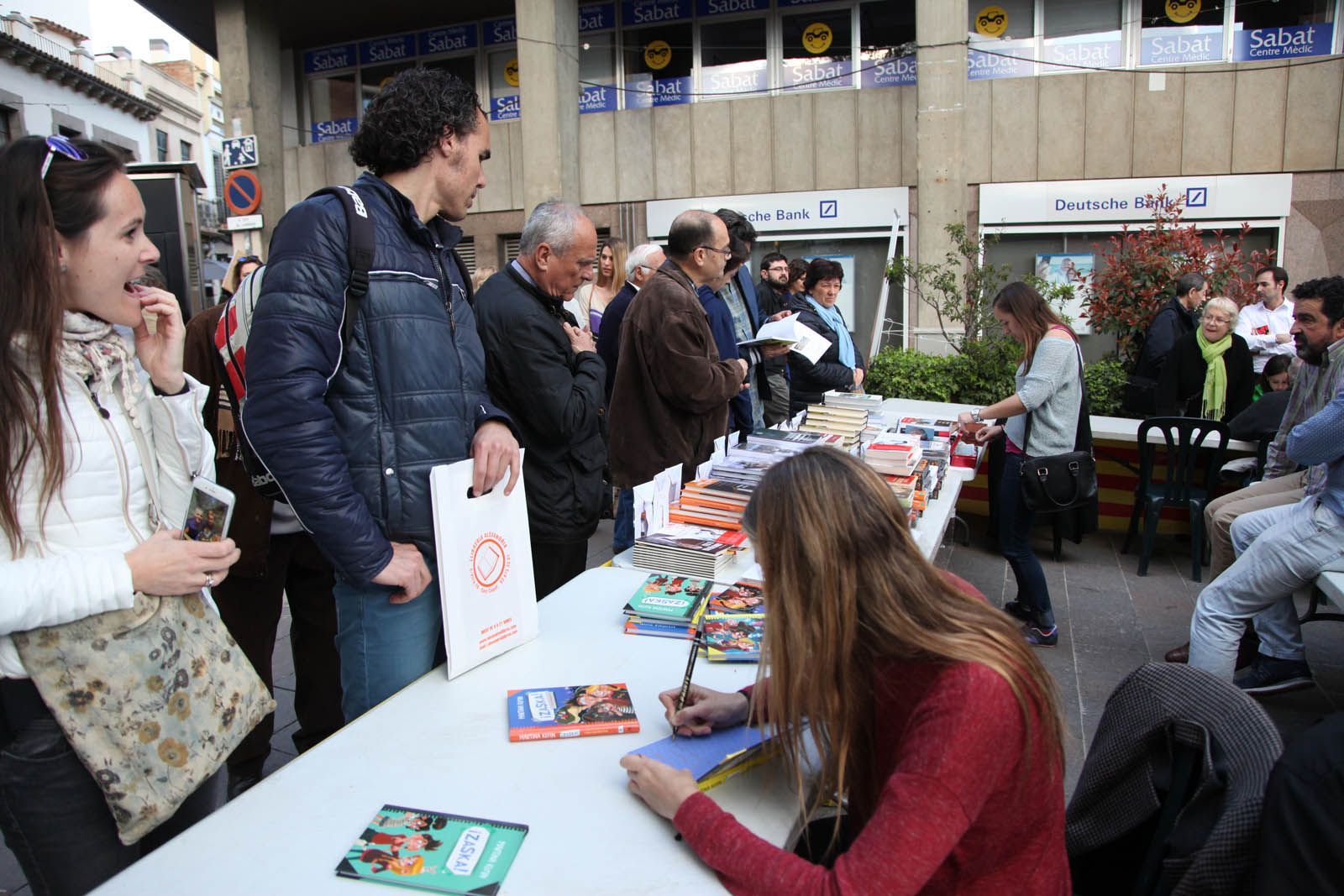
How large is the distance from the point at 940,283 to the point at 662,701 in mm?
9023

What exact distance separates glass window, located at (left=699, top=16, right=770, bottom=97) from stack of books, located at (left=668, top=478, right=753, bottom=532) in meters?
12.0

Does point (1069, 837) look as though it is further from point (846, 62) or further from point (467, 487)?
point (846, 62)

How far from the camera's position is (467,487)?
1.90 m

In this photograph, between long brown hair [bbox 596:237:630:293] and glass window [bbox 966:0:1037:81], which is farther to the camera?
glass window [bbox 966:0:1037:81]

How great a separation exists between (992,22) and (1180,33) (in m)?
2.40

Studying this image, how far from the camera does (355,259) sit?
6.05 feet

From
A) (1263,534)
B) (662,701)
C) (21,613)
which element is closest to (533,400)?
(662,701)

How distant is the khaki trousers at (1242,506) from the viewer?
13.9 feet

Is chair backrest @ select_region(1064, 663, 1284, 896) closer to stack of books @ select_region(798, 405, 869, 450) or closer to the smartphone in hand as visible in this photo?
the smartphone in hand

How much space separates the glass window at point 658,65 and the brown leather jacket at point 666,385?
441 inches

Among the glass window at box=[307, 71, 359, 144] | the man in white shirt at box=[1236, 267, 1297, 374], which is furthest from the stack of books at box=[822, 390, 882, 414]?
the glass window at box=[307, 71, 359, 144]

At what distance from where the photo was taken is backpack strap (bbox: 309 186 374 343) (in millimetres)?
1844

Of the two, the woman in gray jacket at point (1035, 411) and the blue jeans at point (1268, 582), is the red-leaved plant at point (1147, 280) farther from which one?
the blue jeans at point (1268, 582)

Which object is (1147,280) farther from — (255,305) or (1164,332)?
(255,305)
